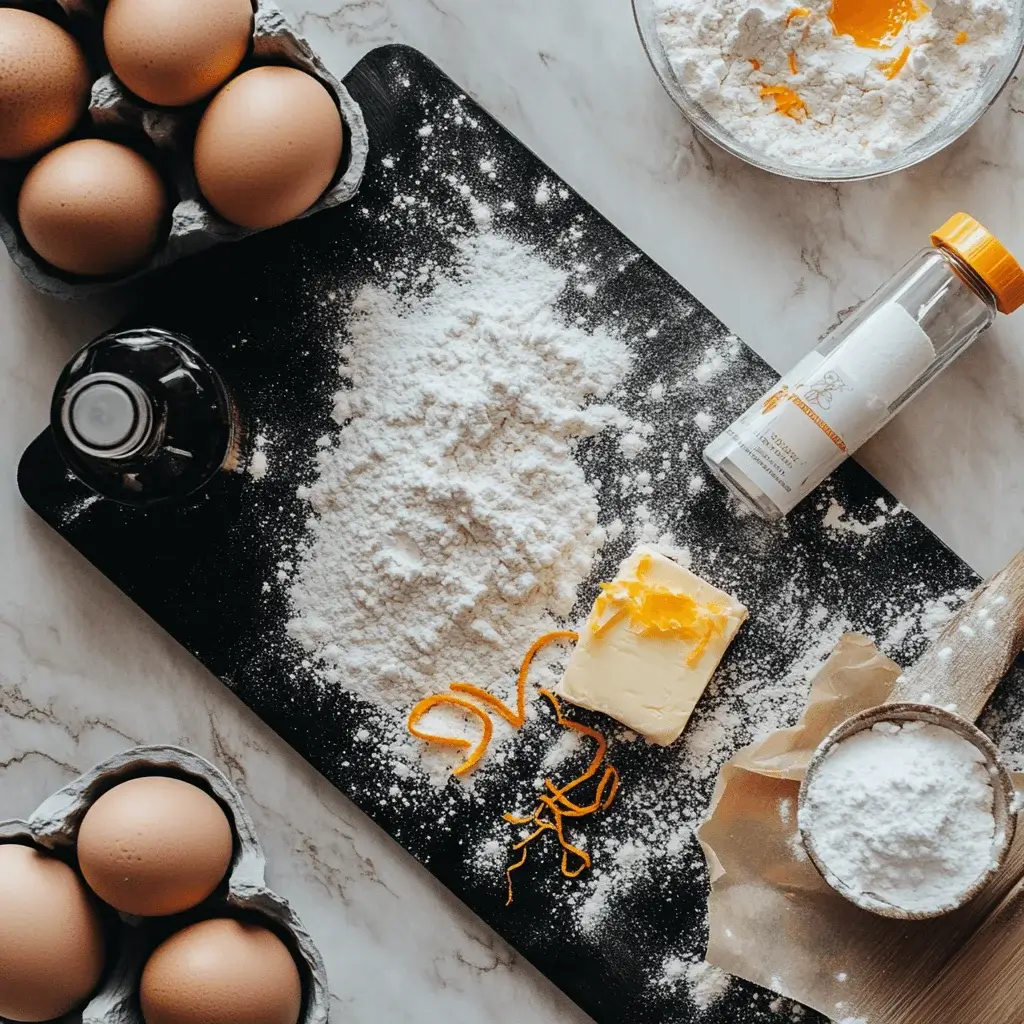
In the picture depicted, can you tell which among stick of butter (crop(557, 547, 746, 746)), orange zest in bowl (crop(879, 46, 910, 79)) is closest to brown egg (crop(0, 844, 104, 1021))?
stick of butter (crop(557, 547, 746, 746))

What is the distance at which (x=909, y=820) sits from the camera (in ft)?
3.50

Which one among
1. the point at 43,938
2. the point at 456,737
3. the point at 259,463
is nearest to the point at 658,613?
the point at 456,737

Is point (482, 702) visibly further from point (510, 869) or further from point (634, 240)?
point (634, 240)

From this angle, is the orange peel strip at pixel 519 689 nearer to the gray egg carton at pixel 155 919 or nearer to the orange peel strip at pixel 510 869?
the orange peel strip at pixel 510 869

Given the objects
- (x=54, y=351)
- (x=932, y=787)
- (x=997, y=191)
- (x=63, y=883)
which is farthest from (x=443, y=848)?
(x=997, y=191)

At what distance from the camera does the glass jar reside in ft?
3.75

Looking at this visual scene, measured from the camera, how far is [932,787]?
3.54 feet

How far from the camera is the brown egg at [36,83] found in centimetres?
102

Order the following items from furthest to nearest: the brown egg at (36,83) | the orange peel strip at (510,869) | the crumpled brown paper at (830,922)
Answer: the orange peel strip at (510,869), the crumpled brown paper at (830,922), the brown egg at (36,83)

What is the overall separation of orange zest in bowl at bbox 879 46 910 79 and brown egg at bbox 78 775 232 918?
1129mm

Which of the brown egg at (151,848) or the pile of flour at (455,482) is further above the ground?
the pile of flour at (455,482)

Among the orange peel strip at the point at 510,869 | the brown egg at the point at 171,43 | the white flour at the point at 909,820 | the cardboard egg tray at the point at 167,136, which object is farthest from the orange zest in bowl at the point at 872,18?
the orange peel strip at the point at 510,869

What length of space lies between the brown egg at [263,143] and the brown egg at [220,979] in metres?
0.76

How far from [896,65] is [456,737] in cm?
94
